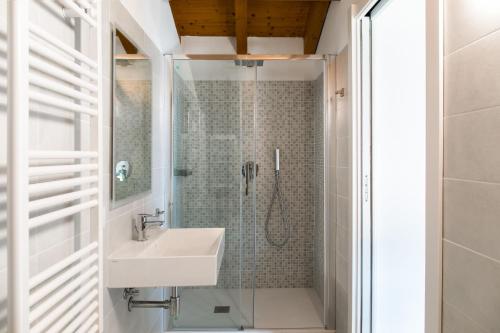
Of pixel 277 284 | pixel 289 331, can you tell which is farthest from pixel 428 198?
pixel 277 284

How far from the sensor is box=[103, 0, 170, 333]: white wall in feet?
5.16

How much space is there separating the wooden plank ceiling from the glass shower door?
0.63 metres

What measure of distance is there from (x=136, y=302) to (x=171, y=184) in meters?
1.05

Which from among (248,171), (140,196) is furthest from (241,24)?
(140,196)

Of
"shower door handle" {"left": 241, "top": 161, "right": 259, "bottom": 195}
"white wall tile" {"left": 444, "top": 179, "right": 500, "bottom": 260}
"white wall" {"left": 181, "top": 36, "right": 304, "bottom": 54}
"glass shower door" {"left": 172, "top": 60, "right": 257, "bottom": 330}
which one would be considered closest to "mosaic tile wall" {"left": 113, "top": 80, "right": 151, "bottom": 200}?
"glass shower door" {"left": 172, "top": 60, "right": 257, "bottom": 330}

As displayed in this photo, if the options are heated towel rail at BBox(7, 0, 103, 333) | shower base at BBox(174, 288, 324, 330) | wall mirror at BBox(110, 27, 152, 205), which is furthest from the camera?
shower base at BBox(174, 288, 324, 330)

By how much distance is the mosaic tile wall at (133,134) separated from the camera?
1715mm

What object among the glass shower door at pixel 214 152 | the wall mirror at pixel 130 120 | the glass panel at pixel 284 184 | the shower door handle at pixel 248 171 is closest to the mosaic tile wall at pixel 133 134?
the wall mirror at pixel 130 120

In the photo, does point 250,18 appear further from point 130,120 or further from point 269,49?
point 130,120

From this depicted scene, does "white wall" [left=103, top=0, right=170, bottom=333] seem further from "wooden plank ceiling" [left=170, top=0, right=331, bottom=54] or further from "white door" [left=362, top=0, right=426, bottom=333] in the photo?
"white door" [left=362, top=0, right=426, bottom=333]

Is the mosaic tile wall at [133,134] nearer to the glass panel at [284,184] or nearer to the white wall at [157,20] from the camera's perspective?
the white wall at [157,20]

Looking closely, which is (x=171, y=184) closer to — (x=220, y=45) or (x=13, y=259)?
(x=220, y=45)

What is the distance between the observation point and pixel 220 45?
3.37m

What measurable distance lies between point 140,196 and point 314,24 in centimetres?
216
